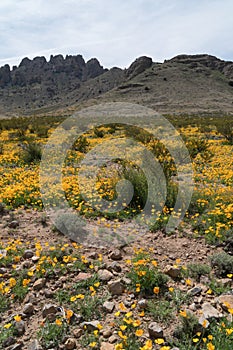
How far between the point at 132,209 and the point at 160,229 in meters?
1.04

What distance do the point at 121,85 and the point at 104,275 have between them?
3604 inches

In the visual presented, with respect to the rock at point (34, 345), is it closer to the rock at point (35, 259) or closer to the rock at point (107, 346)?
the rock at point (107, 346)

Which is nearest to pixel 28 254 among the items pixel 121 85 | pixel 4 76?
pixel 121 85

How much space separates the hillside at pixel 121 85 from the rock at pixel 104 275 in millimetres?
48020

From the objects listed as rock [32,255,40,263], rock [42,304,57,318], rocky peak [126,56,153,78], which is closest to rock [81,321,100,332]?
rock [42,304,57,318]

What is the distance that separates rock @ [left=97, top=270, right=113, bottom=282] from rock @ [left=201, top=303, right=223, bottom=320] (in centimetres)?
125

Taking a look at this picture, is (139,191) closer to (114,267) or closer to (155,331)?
(114,267)

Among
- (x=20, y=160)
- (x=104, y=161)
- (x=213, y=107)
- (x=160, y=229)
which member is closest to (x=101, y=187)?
(x=160, y=229)

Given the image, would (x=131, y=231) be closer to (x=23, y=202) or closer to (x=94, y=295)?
(x=94, y=295)

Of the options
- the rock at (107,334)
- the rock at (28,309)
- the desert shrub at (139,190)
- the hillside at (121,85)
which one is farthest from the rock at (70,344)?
the hillside at (121,85)

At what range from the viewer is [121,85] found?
90375 mm

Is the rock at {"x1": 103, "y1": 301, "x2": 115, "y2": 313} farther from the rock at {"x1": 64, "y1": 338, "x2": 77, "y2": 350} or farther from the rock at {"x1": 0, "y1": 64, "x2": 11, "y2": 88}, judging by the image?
the rock at {"x1": 0, "y1": 64, "x2": 11, "y2": 88}

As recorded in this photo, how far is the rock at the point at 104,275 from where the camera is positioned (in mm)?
3785

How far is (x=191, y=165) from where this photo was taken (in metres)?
9.88
